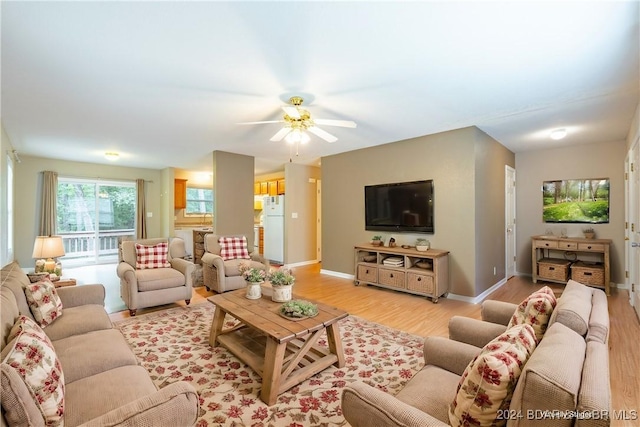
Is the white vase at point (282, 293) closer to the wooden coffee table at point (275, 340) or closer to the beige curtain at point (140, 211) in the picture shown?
the wooden coffee table at point (275, 340)

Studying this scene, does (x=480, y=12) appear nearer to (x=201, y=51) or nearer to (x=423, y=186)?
(x=201, y=51)

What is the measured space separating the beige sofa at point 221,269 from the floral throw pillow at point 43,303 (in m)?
2.07

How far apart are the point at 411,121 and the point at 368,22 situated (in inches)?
83.3

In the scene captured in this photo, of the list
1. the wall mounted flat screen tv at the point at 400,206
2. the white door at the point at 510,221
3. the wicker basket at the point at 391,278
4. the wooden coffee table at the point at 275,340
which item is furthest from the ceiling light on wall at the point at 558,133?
the wooden coffee table at the point at 275,340

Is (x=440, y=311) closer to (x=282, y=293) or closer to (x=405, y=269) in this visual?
(x=405, y=269)

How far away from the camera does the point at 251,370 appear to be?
234 centimetres

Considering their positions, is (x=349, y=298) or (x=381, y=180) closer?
(x=349, y=298)

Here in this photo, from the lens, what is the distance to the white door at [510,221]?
5172 mm

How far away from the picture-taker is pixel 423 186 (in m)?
4.51

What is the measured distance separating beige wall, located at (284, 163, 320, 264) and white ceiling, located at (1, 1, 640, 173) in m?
2.64

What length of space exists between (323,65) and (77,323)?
8.78 feet

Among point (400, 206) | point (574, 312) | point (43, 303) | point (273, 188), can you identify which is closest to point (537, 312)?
point (574, 312)

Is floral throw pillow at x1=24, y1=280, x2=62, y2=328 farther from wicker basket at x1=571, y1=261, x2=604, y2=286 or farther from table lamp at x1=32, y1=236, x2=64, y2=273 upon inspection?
wicker basket at x1=571, y1=261, x2=604, y2=286

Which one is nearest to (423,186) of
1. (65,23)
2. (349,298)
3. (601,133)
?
(349,298)
